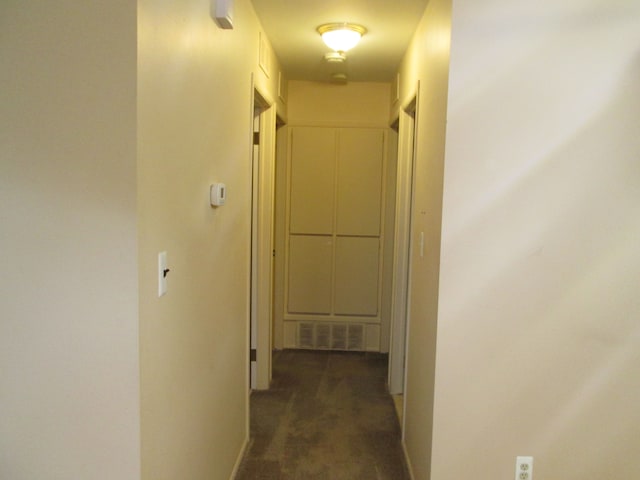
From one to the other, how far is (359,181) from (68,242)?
3176 mm

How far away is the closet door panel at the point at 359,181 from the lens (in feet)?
13.5

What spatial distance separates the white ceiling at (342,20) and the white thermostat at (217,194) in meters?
1.12

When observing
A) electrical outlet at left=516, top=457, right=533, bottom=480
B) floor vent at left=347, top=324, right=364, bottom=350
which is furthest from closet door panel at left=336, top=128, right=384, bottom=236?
electrical outlet at left=516, top=457, right=533, bottom=480

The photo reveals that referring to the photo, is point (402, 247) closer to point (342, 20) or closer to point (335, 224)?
point (335, 224)

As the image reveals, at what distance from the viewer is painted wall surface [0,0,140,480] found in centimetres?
114

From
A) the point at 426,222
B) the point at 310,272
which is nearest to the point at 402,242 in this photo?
the point at 426,222

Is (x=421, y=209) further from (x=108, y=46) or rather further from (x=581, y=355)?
(x=108, y=46)

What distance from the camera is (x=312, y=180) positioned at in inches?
164

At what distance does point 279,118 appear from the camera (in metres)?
3.80

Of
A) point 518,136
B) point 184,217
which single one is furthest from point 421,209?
point 184,217

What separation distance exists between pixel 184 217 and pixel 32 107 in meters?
0.52

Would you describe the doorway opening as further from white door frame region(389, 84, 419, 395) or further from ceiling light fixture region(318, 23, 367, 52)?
ceiling light fixture region(318, 23, 367, 52)

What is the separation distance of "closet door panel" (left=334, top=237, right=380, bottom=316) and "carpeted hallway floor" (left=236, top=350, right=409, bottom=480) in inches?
20.0

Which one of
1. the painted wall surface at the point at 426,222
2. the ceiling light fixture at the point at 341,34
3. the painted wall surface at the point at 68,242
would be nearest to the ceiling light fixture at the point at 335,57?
the ceiling light fixture at the point at 341,34
